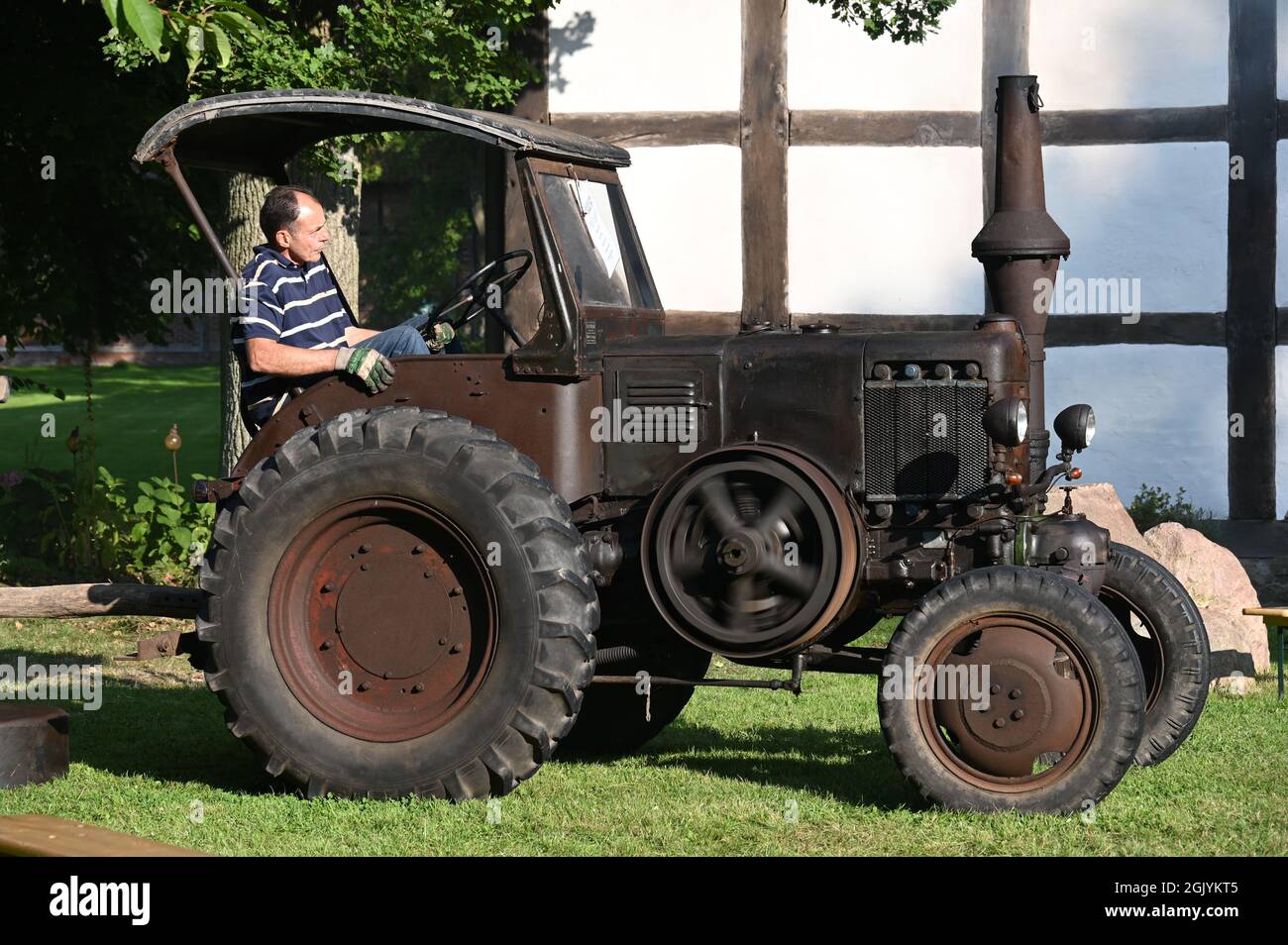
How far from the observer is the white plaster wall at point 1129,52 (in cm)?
1243

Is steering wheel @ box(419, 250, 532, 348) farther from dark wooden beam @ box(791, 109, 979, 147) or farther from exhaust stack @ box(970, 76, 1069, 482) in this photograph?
dark wooden beam @ box(791, 109, 979, 147)

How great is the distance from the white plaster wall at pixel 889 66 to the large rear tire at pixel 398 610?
678 cm

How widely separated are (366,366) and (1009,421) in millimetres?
2371

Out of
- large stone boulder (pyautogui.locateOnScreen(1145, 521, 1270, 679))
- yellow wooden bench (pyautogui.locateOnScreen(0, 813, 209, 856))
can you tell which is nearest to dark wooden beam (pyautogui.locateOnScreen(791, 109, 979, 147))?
large stone boulder (pyautogui.locateOnScreen(1145, 521, 1270, 679))

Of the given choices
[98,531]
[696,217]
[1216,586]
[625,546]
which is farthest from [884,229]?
[625,546]

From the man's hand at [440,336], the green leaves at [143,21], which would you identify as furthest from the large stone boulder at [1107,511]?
the green leaves at [143,21]

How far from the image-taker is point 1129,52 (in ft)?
41.0

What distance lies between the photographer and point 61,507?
515 inches

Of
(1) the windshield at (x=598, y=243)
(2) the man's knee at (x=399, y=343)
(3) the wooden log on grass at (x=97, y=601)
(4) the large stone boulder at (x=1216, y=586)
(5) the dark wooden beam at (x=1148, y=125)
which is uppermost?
(5) the dark wooden beam at (x=1148, y=125)

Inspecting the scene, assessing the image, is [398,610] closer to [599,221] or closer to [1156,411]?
[599,221]

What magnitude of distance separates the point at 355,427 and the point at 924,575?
2.16m

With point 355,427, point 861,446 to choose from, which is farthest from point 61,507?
point 861,446

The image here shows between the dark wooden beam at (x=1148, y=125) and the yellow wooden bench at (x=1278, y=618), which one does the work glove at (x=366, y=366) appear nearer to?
the yellow wooden bench at (x=1278, y=618)
